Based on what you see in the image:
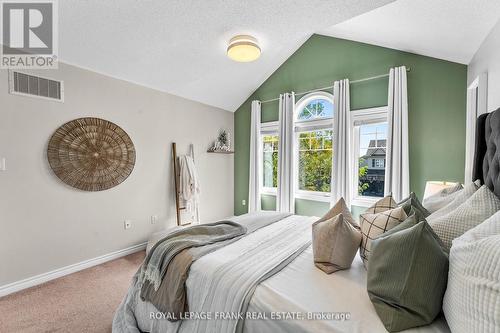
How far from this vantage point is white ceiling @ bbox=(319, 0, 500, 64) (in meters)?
1.67

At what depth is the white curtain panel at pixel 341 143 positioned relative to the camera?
3270 millimetres

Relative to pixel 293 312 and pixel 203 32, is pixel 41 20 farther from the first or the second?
pixel 293 312

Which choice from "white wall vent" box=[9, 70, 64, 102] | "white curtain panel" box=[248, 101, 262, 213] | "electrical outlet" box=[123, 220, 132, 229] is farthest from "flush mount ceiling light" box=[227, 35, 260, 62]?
"electrical outlet" box=[123, 220, 132, 229]

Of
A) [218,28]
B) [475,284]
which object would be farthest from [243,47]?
[475,284]

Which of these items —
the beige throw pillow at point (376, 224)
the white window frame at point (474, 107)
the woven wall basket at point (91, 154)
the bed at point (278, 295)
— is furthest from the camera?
the woven wall basket at point (91, 154)

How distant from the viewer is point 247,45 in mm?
2695

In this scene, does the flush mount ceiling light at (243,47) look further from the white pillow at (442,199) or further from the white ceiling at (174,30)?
the white pillow at (442,199)

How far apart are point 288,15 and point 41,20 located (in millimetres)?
2378

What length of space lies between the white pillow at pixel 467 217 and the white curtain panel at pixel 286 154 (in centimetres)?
271

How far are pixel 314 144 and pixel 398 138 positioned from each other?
→ 49.8 inches

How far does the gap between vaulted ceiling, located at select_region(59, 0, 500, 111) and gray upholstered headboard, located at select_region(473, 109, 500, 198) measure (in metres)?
0.80

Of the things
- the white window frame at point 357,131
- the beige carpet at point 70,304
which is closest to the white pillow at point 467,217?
the white window frame at point 357,131

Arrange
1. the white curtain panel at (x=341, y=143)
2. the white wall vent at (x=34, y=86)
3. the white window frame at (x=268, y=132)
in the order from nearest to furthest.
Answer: the white wall vent at (x=34, y=86) < the white curtain panel at (x=341, y=143) < the white window frame at (x=268, y=132)

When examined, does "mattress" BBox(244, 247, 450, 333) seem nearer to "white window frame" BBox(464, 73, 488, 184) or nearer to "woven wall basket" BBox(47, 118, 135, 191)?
"white window frame" BBox(464, 73, 488, 184)
